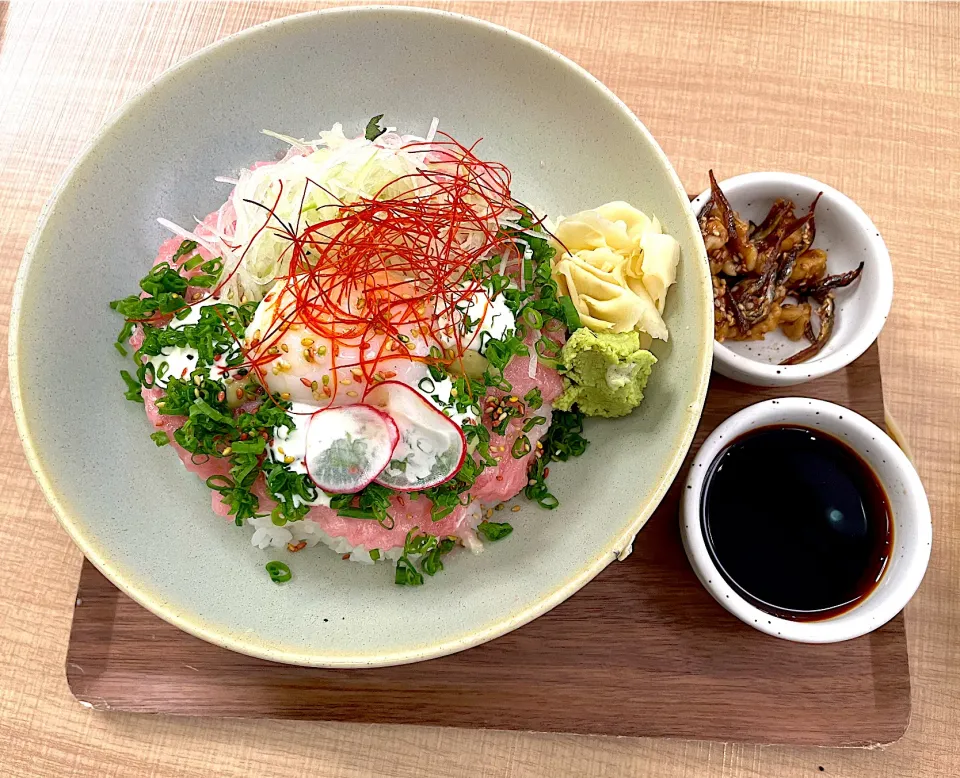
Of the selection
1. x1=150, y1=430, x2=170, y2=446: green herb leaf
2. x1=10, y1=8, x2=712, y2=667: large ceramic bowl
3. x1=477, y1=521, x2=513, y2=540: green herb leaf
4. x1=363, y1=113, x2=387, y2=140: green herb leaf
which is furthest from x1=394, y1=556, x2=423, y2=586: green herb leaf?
x1=363, y1=113, x2=387, y2=140: green herb leaf

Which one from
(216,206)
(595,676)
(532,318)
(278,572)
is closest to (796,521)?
(595,676)

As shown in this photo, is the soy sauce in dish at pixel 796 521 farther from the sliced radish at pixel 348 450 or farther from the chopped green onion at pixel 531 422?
the sliced radish at pixel 348 450

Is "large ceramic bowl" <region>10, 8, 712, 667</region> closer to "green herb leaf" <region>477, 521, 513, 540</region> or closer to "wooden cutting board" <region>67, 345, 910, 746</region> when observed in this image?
"green herb leaf" <region>477, 521, 513, 540</region>

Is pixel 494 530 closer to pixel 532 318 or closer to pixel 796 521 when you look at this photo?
pixel 532 318

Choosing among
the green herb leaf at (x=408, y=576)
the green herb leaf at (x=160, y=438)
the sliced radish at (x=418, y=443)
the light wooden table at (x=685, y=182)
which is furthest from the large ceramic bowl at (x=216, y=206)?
the light wooden table at (x=685, y=182)

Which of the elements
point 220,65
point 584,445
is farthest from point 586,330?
point 220,65
